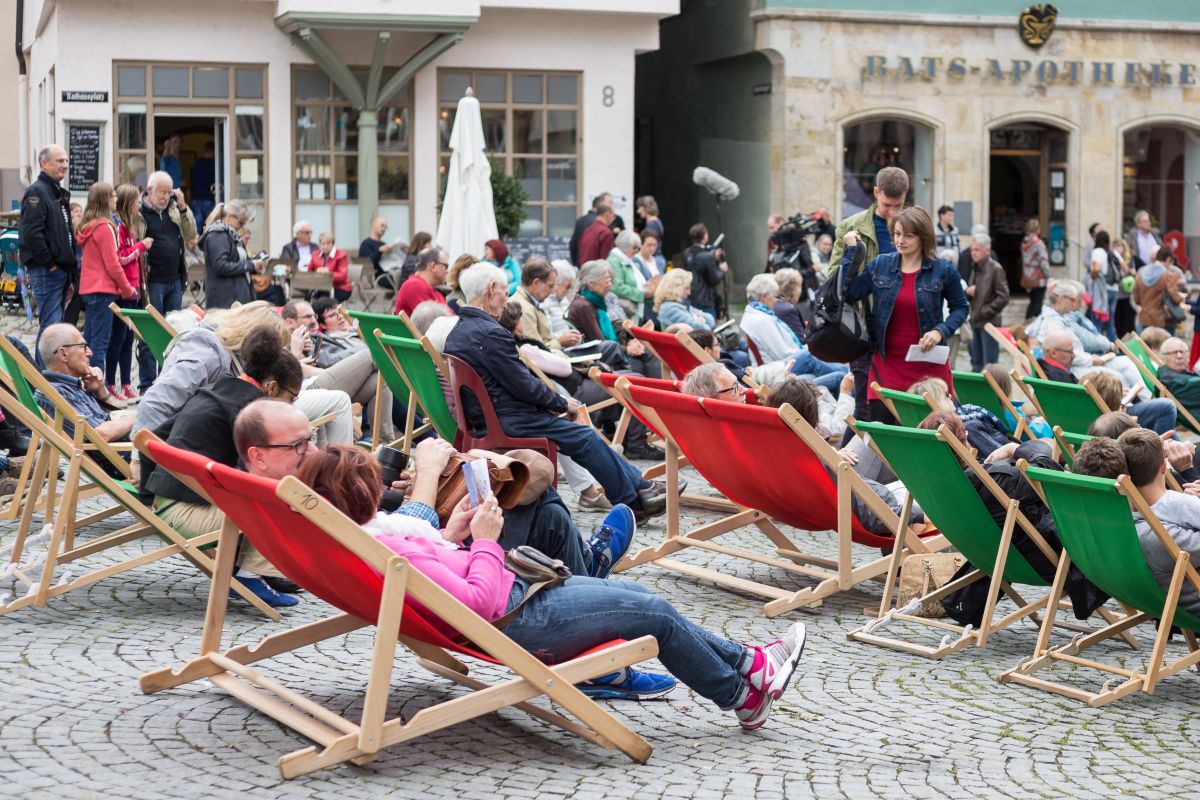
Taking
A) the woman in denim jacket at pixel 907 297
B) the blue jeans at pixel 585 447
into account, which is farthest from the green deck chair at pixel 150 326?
the woman in denim jacket at pixel 907 297

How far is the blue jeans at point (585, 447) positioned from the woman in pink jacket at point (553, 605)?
11.4ft

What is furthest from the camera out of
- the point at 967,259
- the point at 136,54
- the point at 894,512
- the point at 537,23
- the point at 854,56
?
the point at 854,56

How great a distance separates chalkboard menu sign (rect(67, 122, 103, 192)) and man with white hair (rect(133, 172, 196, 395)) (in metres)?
8.24

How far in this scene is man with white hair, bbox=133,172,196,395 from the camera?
553 inches

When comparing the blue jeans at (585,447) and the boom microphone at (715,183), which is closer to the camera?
the blue jeans at (585,447)

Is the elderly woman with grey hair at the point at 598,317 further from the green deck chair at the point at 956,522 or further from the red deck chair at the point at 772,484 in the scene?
the green deck chair at the point at 956,522

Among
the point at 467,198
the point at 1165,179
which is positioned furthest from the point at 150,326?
the point at 1165,179

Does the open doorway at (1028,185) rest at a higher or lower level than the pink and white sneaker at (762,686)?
higher

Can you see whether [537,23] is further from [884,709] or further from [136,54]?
[884,709]

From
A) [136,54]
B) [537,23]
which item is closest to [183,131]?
[136,54]

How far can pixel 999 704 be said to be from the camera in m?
5.86

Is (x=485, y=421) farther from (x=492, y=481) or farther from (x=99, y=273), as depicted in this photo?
(x=99, y=273)

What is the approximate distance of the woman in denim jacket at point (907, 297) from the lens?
8.83 metres

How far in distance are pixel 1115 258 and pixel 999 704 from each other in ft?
59.4
